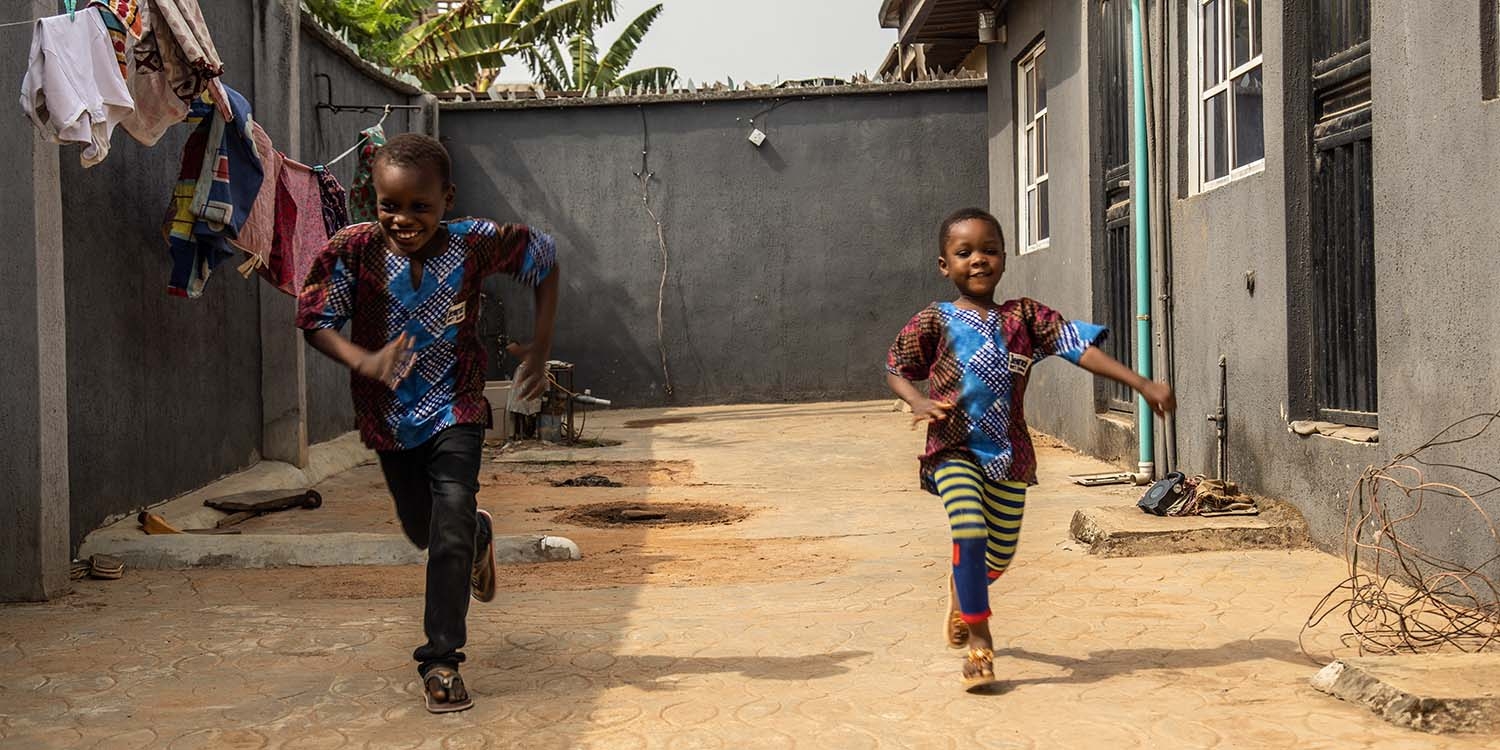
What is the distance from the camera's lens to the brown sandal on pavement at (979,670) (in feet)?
12.9

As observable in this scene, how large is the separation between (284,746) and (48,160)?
3328 mm

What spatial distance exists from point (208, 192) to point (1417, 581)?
6.09 metres

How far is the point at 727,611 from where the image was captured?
17.3 ft

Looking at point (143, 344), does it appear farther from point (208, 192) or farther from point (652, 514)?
point (652, 514)

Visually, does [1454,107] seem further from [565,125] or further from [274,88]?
[565,125]

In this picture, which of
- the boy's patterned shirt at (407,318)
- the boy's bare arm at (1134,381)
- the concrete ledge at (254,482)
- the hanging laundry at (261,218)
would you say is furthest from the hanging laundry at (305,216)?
the boy's bare arm at (1134,381)

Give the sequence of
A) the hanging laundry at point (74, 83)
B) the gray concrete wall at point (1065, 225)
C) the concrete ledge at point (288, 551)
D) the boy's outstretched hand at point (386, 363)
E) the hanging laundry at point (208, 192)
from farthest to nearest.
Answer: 1. the gray concrete wall at point (1065, 225)
2. the hanging laundry at point (208, 192)
3. the concrete ledge at point (288, 551)
4. the hanging laundry at point (74, 83)
5. the boy's outstretched hand at point (386, 363)

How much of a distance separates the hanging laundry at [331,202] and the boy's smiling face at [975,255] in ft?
18.3

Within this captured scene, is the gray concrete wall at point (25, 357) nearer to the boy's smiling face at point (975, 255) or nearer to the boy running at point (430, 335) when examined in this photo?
the boy running at point (430, 335)

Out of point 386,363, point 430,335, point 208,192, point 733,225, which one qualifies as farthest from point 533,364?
point 733,225

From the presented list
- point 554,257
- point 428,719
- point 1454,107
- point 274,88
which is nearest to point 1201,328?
point 1454,107

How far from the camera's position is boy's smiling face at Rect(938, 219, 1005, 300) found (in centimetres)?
415

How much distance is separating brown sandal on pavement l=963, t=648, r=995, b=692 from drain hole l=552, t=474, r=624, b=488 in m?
6.42

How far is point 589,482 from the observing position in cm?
1027
